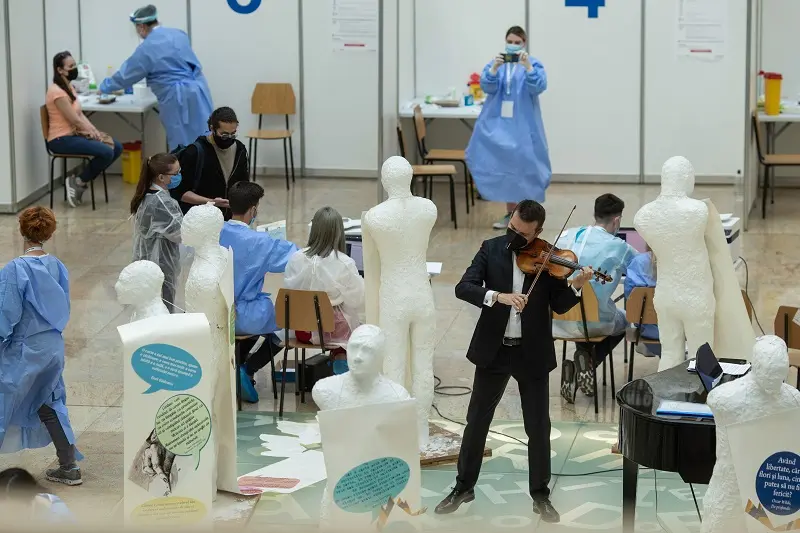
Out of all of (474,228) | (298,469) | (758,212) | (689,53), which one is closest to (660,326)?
(298,469)

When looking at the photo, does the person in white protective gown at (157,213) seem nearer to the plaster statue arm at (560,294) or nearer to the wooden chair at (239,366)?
the wooden chair at (239,366)

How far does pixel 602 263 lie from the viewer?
7000 mm

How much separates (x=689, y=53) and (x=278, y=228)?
20.4 feet

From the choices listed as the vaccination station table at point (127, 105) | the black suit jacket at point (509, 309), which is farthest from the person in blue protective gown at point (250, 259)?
the vaccination station table at point (127, 105)

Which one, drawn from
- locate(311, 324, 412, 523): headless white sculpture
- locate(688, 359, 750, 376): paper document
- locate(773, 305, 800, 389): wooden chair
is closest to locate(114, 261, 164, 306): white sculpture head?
locate(311, 324, 412, 523): headless white sculpture

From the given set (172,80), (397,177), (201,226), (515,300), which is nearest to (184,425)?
(201,226)

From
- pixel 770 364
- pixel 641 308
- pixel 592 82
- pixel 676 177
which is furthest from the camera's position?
pixel 592 82

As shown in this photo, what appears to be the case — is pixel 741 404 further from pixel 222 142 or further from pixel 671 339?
pixel 222 142

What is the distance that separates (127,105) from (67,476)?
22.9 ft

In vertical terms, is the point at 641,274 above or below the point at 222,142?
below

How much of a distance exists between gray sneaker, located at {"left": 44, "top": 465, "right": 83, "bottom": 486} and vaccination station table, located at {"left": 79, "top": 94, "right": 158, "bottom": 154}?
6.81 metres

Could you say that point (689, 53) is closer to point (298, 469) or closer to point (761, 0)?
point (761, 0)

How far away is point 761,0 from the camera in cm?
1245

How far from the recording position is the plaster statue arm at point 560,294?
5453mm
